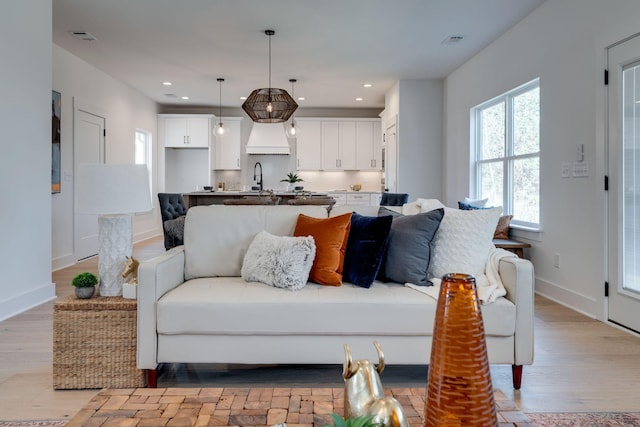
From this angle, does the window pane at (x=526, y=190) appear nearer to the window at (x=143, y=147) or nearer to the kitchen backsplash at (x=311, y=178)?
the kitchen backsplash at (x=311, y=178)

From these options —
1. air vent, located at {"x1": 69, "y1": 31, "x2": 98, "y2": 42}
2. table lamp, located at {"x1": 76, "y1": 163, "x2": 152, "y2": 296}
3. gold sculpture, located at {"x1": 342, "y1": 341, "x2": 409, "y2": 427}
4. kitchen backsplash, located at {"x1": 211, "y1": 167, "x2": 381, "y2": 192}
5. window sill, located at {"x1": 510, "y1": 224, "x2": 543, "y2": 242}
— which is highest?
air vent, located at {"x1": 69, "y1": 31, "x2": 98, "y2": 42}

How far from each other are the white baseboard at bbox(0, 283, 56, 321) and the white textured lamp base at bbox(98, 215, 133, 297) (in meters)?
1.70

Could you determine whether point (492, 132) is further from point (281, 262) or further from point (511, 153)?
point (281, 262)

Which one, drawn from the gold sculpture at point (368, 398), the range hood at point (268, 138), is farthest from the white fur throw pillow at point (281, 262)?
the range hood at point (268, 138)

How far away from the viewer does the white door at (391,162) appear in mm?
7422

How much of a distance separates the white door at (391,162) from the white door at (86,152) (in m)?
4.68

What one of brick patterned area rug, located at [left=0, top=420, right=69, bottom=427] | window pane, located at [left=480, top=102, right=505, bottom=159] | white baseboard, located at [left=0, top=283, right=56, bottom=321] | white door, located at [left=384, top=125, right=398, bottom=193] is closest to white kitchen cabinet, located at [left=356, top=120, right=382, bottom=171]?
white door, located at [left=384, top=125, right=398, bottom=193]

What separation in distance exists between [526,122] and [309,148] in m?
5.28

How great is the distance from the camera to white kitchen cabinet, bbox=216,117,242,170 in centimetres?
958

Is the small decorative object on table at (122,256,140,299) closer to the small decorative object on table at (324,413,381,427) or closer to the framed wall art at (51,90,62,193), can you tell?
the small decorative object on table at (324,413,381,427)

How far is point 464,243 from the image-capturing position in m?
2.44

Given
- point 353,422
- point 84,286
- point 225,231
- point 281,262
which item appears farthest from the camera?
point 225,231

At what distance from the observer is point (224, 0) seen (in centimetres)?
418

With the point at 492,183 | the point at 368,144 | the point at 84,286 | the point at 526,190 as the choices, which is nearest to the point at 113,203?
the point at 84,286
